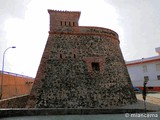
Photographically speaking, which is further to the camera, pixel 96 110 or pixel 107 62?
pixel 107 62

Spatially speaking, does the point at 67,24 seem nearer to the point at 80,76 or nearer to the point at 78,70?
the point at 78,70

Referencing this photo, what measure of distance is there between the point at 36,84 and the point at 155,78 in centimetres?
1755

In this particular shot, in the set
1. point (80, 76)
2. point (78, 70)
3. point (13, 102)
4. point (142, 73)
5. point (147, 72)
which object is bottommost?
point (13, 102)

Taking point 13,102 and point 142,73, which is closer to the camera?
point 13,102

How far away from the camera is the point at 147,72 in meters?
22.4

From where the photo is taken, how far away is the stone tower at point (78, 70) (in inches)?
371

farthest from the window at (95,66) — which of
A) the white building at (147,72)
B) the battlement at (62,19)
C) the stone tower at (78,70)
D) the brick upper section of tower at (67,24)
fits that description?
the white building at (147,72)

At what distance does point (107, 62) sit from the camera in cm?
1093

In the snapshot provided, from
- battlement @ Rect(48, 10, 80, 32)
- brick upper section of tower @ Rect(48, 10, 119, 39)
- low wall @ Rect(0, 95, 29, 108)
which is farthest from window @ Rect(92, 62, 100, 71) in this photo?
low wall @ Rect(0, 95, 29, 108)

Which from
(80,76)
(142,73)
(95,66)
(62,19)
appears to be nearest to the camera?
(80,76)

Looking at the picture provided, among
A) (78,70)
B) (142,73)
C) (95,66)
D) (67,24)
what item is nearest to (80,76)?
(78,70)

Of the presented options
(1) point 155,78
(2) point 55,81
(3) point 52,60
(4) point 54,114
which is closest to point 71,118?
(4) point 54,114

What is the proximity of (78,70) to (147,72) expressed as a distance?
1571cm

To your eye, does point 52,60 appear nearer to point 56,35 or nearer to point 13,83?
point 56,35
